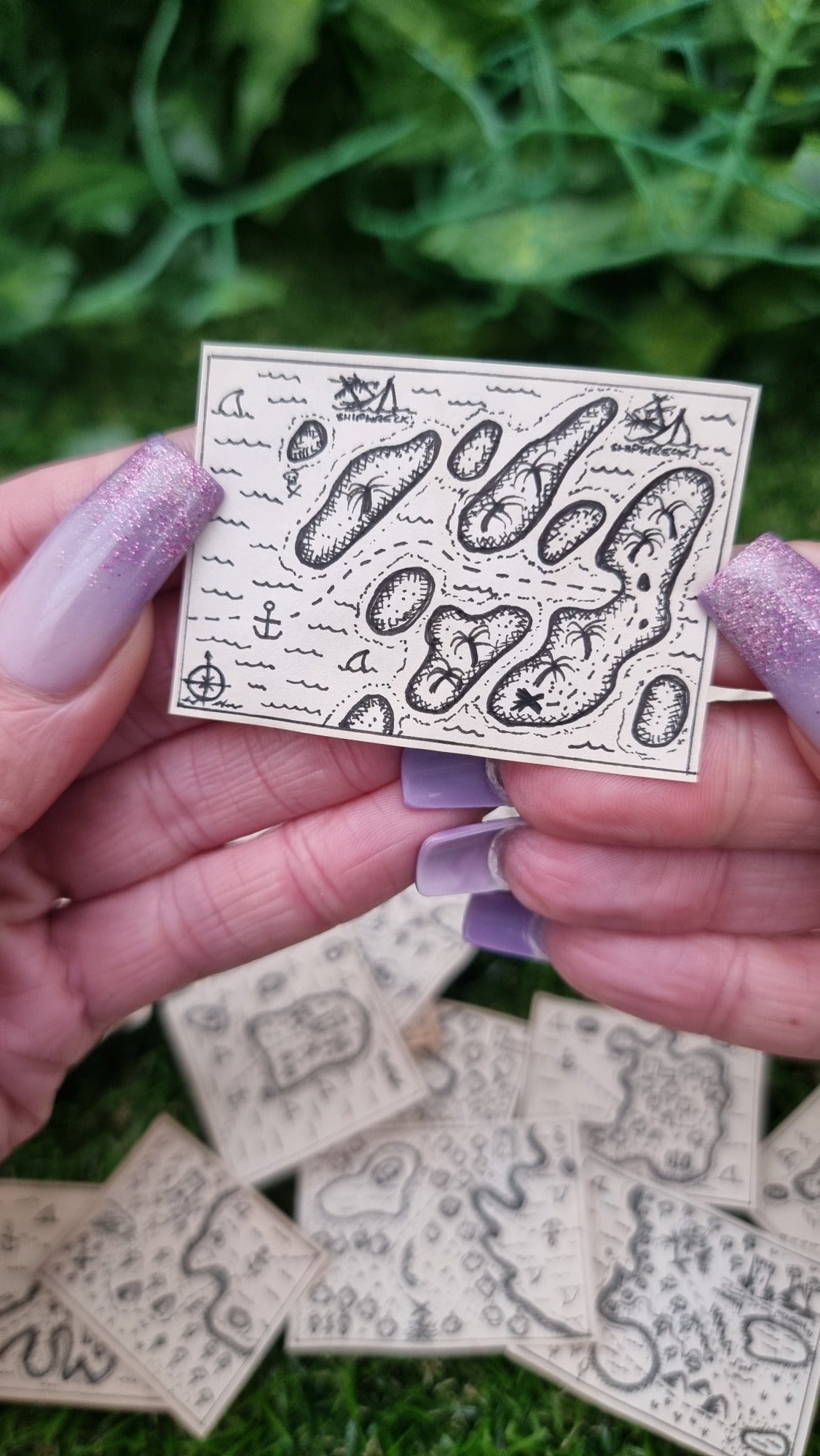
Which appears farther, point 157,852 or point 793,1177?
point 793,1177

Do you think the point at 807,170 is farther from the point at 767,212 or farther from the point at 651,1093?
the point at 651,1093

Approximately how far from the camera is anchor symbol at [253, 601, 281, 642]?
93 centimetres

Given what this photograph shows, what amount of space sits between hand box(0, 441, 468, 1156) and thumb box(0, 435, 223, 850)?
14 millimetres

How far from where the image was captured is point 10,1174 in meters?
1.19

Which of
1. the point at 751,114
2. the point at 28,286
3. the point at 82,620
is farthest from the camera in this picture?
the point at 28,286

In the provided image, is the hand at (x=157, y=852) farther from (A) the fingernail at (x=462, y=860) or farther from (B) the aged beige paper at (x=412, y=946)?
(B) the aged beige paper at (x=412, y=946)

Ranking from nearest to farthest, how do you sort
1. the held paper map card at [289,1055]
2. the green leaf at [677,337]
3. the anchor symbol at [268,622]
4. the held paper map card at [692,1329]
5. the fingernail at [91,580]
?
the fingernail at [91,580] < the anchor symbol at [268,622] < the held paper map card at [692,1329] < the held paper map card at [289,1055] < the green leaf at [677,337]

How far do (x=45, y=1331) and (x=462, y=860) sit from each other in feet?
2.44

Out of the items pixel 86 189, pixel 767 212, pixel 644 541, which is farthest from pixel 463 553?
pixel 86 189

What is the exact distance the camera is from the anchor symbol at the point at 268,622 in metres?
0.93

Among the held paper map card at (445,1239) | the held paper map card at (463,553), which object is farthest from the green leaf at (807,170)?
the held paper map card at (445,1239)

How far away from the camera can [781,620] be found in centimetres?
84

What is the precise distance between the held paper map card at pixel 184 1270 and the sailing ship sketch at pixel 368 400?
2.74ft

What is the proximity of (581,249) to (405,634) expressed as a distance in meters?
0.67
